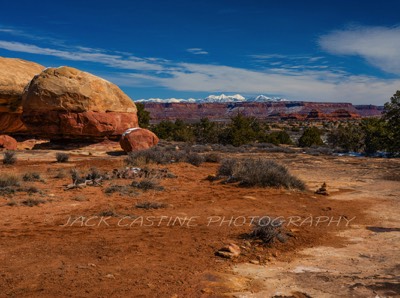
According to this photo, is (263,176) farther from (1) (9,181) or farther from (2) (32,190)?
(1) (9,181)

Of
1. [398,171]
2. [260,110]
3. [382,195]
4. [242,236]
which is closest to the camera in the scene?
[242,236]

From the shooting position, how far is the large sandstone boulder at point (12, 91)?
22.6 m

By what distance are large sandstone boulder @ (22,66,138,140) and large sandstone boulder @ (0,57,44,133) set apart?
132 centimetres

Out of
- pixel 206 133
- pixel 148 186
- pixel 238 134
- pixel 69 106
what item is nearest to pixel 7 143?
pixel 69 106

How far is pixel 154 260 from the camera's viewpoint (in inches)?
197

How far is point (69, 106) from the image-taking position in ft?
70.4

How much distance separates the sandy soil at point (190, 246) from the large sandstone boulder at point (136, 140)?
927 cm

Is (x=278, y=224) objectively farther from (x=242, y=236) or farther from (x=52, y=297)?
(x=52, y=297)

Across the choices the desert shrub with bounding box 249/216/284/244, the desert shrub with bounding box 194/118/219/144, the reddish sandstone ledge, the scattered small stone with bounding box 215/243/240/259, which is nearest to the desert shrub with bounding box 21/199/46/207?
the scattered small stone with bounding box 215/243/240/259

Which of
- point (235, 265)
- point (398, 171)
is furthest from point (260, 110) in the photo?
point (235, 265)

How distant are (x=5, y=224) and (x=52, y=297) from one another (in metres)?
3.64


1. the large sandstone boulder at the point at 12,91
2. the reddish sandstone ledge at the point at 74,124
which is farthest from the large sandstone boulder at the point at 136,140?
the large sandstone boulder at the point at 12,91

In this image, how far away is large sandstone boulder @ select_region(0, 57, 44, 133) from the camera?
74.0 ft

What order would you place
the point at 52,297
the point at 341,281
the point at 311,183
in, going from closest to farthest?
the point at 52,297, the point at 341,281, the point at 311,183
